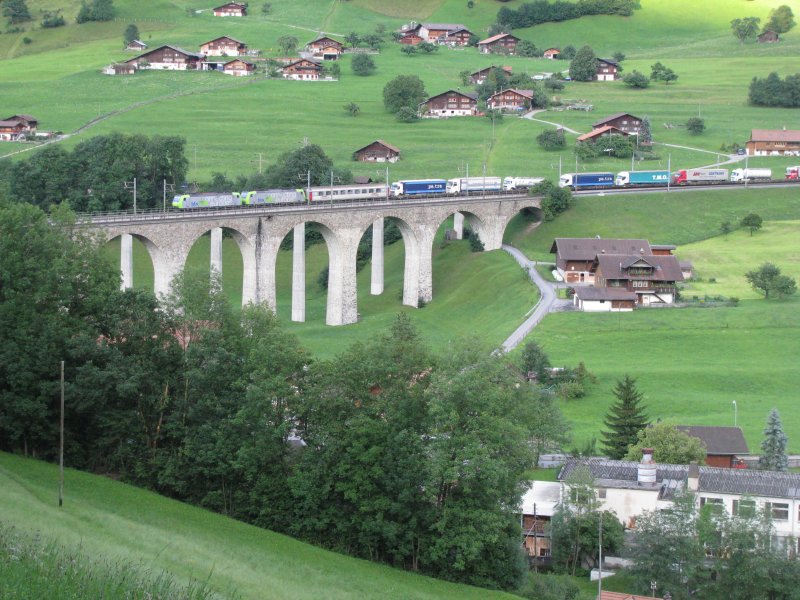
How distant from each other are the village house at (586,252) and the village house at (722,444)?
128 ft

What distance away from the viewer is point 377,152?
155 metres

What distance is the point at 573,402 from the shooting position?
250 ft

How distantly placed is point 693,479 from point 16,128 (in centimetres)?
12273

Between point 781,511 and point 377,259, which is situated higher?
point 377,259

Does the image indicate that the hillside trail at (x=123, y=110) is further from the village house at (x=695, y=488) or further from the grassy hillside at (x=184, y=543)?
the village house at (x=695, y=488)

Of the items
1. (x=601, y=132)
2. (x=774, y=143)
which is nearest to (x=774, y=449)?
(x=601, y=132)

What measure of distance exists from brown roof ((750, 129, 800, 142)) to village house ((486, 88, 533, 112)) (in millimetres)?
34209

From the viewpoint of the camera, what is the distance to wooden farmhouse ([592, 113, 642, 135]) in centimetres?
15912

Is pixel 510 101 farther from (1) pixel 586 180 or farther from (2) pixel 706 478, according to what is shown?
(2) pixel 706 478

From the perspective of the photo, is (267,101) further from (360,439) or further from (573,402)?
(360,439)

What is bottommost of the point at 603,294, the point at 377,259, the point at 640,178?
the point at 603,294

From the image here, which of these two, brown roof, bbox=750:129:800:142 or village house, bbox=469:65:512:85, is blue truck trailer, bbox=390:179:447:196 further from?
village house, bbox=469:65:512:85

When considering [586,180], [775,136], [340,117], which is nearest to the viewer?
[586,180]

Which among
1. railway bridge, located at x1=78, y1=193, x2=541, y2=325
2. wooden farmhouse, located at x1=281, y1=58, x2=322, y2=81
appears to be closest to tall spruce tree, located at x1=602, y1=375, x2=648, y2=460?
railway bridge, located at x1=78, y1=193, x2=541, y2=325
